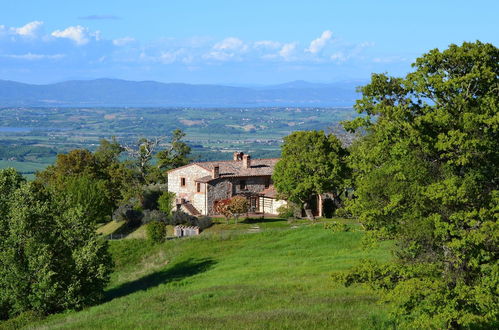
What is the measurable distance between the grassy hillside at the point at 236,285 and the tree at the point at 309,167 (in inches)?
492

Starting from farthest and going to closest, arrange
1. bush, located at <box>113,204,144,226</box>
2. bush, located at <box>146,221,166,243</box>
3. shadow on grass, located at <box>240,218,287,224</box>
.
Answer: bush, located at <box>113,204,144,226</box> → shadow on grass, located at <box>240,218,287,224</box> → bush, located at <box>146,221,166,243</box>

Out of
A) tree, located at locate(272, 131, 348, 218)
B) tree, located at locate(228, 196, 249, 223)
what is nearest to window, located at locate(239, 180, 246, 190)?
tree, located at locate(272, 131, 348, 218)

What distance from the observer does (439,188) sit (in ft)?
61.6

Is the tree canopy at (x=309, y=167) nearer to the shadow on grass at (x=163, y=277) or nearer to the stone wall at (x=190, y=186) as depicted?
the stone wall at (x=190, y=186)

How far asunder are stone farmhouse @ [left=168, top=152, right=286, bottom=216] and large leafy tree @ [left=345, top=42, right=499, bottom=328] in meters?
52.3

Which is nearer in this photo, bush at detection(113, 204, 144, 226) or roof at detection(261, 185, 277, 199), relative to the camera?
bush at detection(113, 204, 144, 226)

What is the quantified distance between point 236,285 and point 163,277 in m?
10.6

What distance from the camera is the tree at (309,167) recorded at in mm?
65000

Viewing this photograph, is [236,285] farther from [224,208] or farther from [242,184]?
[242,184]

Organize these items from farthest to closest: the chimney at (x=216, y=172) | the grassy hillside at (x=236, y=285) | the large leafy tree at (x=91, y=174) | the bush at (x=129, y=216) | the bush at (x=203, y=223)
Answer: the large leafy tree at (x=91, y=174)
the chimney at (x=216, y=172)
the bush at (x=129, y=216)
the bush at (x=203, y=223)
the grassy hillside at (x=236, y=285)

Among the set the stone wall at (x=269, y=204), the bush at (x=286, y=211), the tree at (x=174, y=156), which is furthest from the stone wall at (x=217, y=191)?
the tree at (x=174, y=156)

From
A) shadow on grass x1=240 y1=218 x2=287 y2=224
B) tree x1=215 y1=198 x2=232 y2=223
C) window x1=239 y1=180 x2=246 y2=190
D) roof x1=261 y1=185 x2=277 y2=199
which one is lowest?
shadow on grass x1=240 y1=218 x2=287 y2=224

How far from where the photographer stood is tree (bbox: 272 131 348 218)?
6500cm

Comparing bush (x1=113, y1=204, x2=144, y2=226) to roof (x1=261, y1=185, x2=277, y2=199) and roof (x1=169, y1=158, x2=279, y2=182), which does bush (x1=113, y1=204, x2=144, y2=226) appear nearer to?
roof (x1=169, y1=158, x2=279, y2=182)
